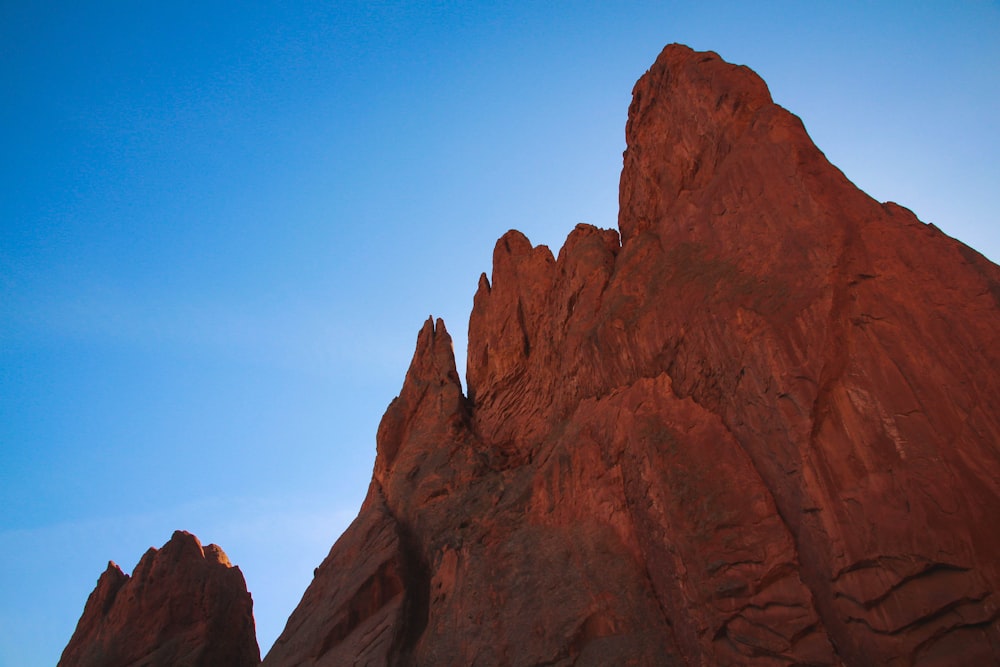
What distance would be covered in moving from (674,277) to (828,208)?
18.8ft

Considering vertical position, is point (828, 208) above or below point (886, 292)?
above

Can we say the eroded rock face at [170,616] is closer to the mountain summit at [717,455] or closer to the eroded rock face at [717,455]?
the eroded rock face at [717,455]

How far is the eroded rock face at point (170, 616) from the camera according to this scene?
3997cm

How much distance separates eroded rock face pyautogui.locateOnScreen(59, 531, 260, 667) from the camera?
131 ft

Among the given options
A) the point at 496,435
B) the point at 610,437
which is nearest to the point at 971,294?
the point at 610,437

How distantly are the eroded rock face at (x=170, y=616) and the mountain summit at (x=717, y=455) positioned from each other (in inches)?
538

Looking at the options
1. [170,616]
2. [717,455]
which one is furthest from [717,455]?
[170,616]

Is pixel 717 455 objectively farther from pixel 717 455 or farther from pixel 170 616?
pixel 170 616

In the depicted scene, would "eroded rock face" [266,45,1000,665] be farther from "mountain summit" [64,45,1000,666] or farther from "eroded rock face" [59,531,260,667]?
"eroded rock face" [59,531,260,667]

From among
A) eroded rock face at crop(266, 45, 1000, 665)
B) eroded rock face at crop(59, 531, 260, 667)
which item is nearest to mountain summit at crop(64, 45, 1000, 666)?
eroded rock face at crop(266, 45, 1000, 665)

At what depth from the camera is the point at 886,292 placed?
693 inches

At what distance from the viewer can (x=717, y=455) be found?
64.1 feet

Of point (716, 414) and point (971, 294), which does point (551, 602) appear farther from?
point (971, 294)

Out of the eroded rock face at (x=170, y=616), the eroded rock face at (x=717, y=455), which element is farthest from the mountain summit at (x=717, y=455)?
the eroded rock face at (x=170, y=616)
